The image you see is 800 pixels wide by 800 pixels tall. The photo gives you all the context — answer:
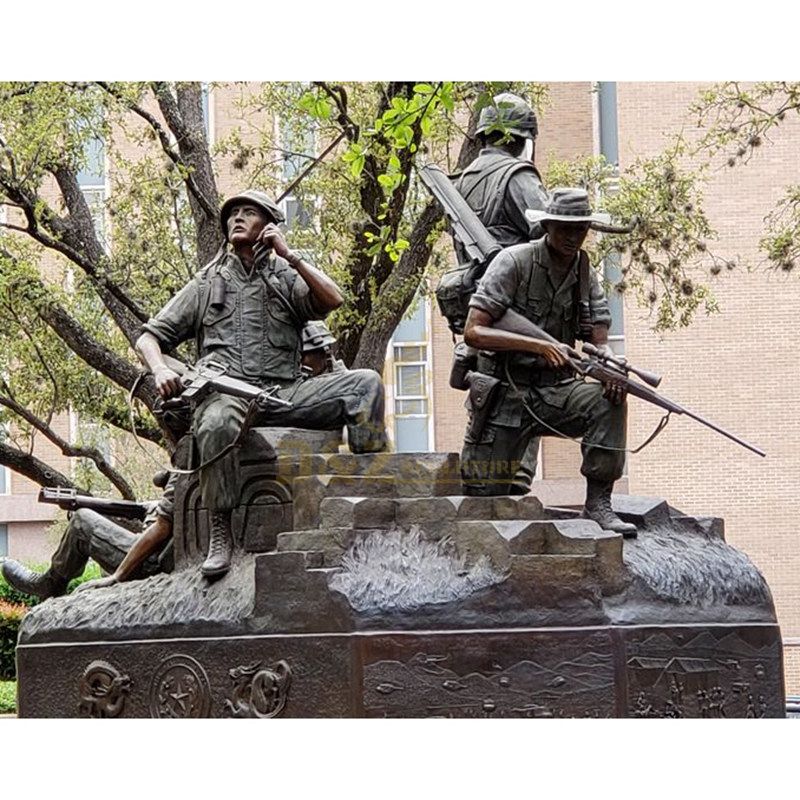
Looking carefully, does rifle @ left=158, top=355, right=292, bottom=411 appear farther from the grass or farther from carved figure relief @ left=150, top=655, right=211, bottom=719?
the grass

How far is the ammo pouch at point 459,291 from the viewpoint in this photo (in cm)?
1088

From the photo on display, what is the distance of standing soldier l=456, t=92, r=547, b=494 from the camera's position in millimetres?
10992

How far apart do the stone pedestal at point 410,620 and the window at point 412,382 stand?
12.7 m

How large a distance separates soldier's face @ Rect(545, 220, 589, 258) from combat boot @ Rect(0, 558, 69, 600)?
3.85 meters

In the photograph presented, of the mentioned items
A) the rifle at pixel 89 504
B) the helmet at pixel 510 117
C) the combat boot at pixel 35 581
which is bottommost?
the combat boot at pixel 35 581

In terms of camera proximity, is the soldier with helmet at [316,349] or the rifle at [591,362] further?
the soldier with helmet at [316,349]

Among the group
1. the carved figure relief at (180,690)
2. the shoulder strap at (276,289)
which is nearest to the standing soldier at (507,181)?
the shoulder strap at (276,289)

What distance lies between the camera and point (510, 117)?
11.3 meters

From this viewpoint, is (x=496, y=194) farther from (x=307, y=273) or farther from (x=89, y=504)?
(x=89, y=504)

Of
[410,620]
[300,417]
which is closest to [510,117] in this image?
[300,417]

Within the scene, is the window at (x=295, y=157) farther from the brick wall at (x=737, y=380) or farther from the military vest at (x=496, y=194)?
the military vest at (x=496, y=194)

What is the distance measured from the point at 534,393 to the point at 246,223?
1937 millimetres

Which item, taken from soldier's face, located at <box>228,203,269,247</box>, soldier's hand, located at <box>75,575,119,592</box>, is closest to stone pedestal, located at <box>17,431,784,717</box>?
soldier's hand, located at <box>75,575,119,592</box>

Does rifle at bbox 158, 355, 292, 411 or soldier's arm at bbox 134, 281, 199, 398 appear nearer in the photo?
rifle at bbox 158, 355, 292, 411
